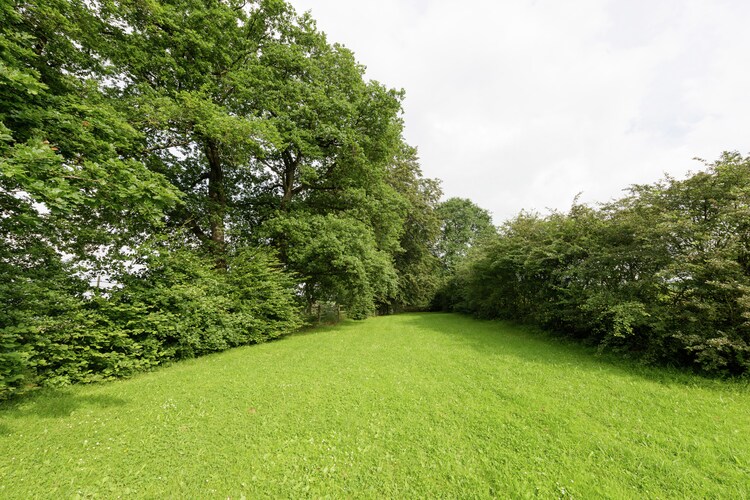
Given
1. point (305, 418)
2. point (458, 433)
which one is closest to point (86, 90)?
point (305, 418)

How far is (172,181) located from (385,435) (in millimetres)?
13583

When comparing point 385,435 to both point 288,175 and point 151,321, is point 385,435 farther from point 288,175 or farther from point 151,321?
point 288,175

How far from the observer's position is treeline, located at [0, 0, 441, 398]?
543 centimetres

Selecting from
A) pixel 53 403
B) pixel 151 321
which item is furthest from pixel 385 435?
pixel 151 321

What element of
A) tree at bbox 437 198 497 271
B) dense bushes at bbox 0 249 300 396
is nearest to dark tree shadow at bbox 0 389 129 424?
dense bushes at bbox 0 249 300 396

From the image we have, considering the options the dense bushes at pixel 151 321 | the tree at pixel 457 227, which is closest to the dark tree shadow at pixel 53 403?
the dense bushes at pixel 151 321

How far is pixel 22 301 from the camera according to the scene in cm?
570

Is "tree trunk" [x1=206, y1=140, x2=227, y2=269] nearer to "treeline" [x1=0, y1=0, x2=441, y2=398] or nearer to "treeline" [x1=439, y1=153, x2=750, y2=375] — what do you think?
"treeline" [x1=0, y1=0, x2=441, y2=398]

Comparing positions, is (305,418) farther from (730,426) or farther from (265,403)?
(730,426)

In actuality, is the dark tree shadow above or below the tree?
below

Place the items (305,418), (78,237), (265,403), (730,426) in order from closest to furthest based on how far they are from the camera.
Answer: (730,426)
(305,418)
(265,403)
(78,237)

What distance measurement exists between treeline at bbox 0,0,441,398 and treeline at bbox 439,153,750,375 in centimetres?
941

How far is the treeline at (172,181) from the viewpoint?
5.43 m

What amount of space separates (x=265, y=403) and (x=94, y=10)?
44.9ft
